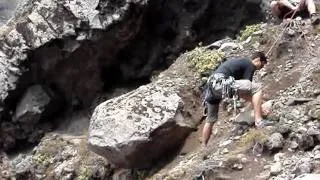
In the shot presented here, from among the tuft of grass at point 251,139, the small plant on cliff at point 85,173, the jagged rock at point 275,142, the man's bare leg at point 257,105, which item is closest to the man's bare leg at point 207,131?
the tuft of grass at point 251,139

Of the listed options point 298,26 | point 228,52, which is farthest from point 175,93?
point 298,26

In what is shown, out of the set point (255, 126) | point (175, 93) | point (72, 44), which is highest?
point (72, 44)

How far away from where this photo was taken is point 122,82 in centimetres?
1862

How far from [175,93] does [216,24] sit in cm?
566

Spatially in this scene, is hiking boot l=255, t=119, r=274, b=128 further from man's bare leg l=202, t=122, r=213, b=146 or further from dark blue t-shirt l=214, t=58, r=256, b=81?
man's bare leg l=202, t=122, r=213, b=146

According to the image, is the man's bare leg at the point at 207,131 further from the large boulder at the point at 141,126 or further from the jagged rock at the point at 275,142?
the jagged rock at the point at 275,142

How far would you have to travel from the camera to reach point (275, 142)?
32.7ft

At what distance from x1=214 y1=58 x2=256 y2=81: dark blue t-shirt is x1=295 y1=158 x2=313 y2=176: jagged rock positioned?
84.7 inches

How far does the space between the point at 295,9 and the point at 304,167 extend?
5966 mm

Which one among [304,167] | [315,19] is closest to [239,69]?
[304,167]

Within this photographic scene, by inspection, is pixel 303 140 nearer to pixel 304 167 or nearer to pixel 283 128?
pixel 283 128

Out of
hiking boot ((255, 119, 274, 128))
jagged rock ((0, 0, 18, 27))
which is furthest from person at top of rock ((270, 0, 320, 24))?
jagged rock ((0, 0, 18, 27))

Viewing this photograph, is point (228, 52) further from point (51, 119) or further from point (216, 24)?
point (51, 119)

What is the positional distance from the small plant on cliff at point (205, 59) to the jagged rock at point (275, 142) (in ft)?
15.5
